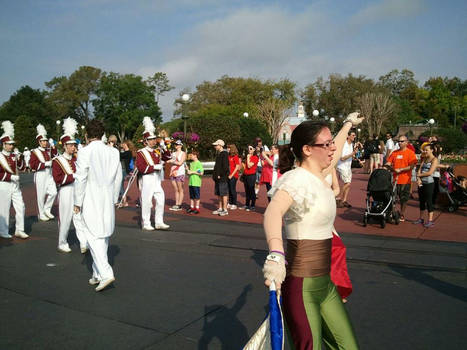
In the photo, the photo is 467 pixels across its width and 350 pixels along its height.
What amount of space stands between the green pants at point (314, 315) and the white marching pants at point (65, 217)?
583cm

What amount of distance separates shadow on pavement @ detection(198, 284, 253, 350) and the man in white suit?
161 centimetres

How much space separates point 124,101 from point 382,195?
73.6 m

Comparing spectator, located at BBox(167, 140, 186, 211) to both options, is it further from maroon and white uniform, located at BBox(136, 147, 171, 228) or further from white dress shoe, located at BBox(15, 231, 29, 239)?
white dress shoe, located at BBox(15, 231, 29, 239)

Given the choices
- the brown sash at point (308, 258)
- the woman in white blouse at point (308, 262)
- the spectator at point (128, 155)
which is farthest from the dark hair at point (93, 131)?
the spectator at point (128, 155)

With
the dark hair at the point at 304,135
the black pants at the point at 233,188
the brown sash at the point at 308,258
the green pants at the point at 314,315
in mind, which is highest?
the dark hair at the point at 304,135

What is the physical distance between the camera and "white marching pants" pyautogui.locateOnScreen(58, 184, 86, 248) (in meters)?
7.84

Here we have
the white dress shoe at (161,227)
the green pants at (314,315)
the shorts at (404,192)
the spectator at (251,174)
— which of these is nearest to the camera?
the green pants at (314,315)

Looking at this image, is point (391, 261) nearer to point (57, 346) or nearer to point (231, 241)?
point (231, 241)

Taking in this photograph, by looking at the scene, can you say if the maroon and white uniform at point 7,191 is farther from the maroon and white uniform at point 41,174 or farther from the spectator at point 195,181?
the spectator at point 195,181

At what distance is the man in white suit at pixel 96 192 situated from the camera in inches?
229

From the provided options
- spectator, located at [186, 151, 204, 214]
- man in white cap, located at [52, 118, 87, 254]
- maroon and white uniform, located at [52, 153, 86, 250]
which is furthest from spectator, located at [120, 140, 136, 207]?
maroon and white uniform, located at [52, 153, 86, 250]

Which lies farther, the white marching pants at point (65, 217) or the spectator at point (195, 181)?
the spectator at point (195, 181)

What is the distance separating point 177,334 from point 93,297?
160 cm

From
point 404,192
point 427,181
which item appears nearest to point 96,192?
point 427,181
